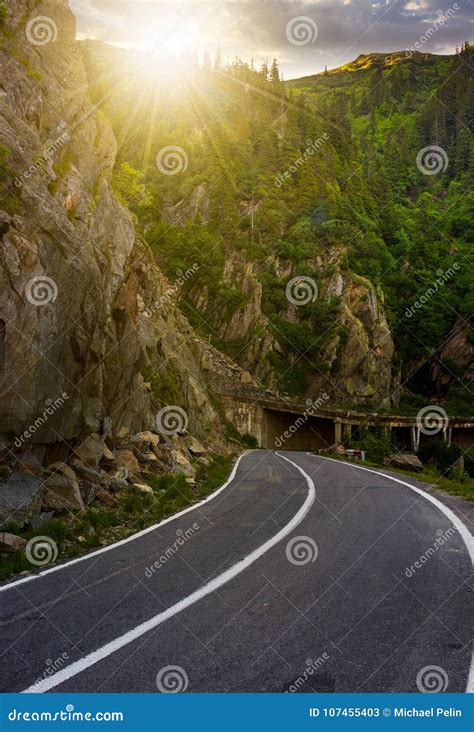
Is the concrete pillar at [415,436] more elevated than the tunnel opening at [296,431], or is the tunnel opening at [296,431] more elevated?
the concrete pillar at [415,436]

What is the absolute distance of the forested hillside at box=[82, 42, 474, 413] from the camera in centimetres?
5928

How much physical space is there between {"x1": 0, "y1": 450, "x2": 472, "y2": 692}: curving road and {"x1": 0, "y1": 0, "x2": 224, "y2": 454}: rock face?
414cm

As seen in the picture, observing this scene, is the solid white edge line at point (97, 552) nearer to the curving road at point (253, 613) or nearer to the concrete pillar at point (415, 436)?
the curving road at point (253, 613)

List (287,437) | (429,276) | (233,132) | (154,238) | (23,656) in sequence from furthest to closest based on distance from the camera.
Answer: (233,132), (429,276), (154,238), (287,437), (23,656)

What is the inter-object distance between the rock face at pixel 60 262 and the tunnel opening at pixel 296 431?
86.5 ft

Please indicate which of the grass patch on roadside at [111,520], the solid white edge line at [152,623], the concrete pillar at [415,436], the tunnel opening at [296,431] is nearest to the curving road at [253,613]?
the solid white edge line at [152,623]

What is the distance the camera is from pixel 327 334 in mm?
59438

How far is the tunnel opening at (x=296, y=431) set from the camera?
155ft

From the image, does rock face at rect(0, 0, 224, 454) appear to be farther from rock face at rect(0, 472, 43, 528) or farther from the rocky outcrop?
the rocky outcrop

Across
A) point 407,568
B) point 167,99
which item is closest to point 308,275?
point 167,99

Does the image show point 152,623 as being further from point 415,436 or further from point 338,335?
point 338,335

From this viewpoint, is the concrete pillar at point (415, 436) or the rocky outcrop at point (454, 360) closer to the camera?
the concrete pillar at point (415, 436)
